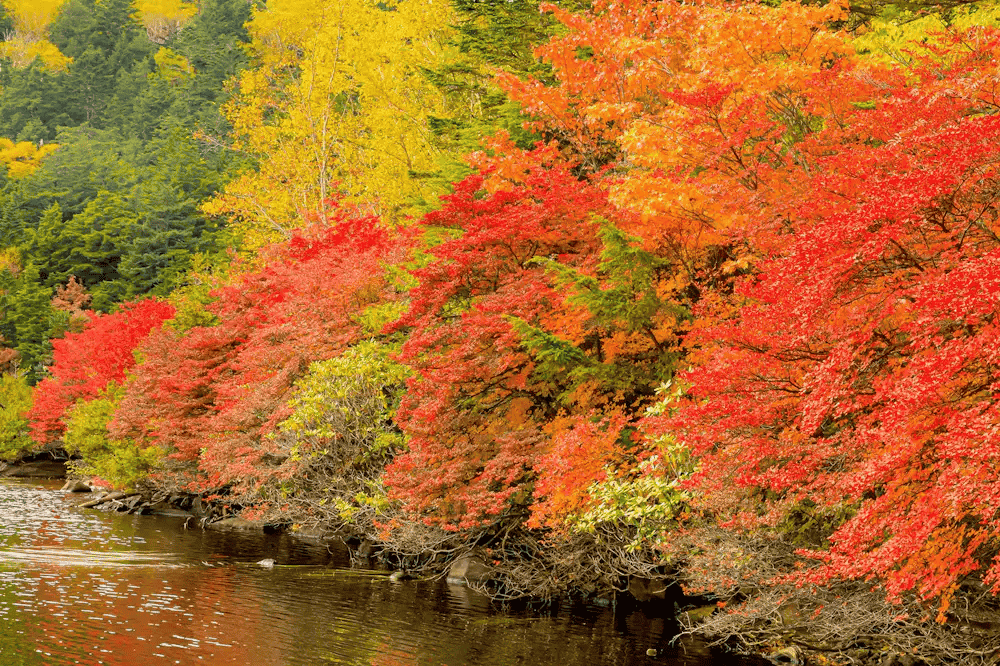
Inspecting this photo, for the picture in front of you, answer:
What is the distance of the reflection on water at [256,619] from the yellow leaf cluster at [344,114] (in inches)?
483

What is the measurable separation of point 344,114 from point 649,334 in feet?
86.0

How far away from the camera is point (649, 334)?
14.5m

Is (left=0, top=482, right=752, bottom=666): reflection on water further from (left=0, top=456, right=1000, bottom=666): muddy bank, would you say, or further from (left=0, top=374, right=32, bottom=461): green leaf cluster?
(left=0, top=374, right=32, bottom=461): green leaf cluster

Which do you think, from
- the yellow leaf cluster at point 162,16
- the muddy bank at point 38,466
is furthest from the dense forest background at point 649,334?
the yellow leaf cluster at point 162,16

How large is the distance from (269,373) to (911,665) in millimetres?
15793

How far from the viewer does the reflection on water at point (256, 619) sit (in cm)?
1247

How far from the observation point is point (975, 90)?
896 centimetres

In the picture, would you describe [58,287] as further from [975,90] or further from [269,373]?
[975,90]

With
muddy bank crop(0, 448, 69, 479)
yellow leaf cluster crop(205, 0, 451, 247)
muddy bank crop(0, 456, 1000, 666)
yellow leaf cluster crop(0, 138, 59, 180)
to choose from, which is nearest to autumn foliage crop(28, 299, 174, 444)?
muddy bank crop(0, 448, 69, 479)

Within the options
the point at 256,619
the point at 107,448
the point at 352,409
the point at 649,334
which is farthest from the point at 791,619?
the point at 107,448

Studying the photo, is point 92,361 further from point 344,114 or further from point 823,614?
point 823,614

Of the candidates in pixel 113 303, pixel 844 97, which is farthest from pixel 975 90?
pixel 113 303

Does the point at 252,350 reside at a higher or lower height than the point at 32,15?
lower

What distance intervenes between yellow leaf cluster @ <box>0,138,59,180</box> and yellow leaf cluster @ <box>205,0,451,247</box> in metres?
33.1
